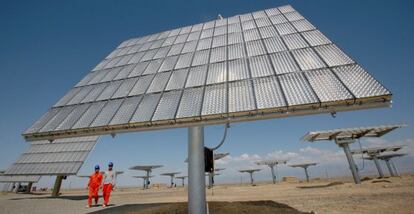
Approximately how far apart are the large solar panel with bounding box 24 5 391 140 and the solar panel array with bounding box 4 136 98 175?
10736 mm

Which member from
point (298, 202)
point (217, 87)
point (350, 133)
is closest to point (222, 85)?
point (217, 87)

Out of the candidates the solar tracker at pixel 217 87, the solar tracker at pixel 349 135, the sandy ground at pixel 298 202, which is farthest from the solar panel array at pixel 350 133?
the solar tracker at pixel 217 87

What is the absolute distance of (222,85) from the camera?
633cm

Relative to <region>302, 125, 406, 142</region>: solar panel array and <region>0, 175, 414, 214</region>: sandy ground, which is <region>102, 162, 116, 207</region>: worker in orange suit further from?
<region>302, 125, 406, 142</region>: solar panel array

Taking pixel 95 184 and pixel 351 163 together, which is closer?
pixel 95 184

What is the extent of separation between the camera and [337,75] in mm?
5555

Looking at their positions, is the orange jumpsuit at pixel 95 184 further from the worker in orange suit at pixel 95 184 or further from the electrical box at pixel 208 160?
the electrical box at pixel 208 160

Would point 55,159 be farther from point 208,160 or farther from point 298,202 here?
point 298,202

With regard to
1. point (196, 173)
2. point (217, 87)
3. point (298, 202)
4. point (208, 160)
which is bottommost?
point (298, 202)

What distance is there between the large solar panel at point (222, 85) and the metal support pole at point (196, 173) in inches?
49.5

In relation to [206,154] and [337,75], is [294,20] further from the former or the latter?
[206,154]

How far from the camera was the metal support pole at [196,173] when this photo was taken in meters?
6.45

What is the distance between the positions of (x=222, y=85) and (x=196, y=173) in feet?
8.15

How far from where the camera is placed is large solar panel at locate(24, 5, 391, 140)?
5.19 meters
